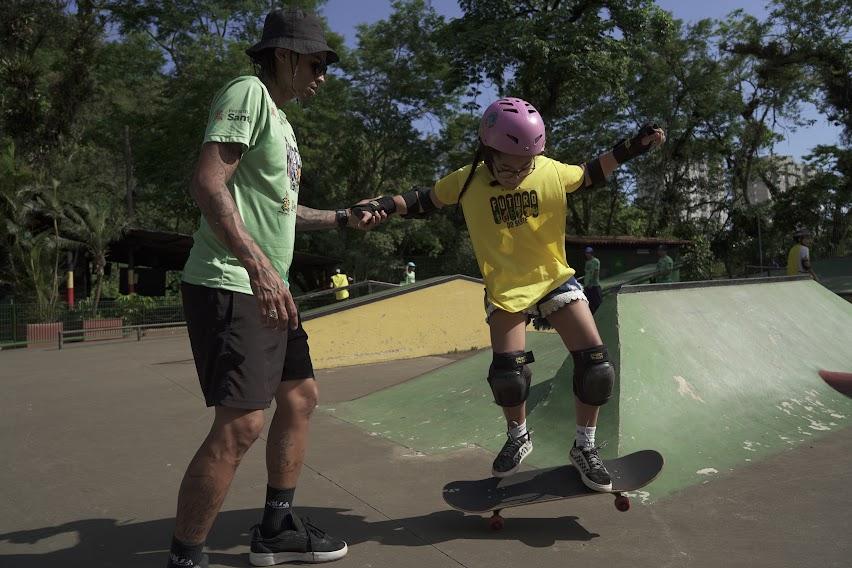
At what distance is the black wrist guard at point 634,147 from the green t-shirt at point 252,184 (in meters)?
1.48

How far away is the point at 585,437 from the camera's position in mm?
2740

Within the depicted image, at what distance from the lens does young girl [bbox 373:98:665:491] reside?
2.71 m

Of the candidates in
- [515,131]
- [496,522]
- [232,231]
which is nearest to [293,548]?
[496,522]

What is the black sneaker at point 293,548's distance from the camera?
235cm

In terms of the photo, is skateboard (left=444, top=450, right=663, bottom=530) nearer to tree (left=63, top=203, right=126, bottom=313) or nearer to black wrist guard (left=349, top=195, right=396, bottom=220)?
black wrist guard (left=349, top=195, right=396, bottom=220)

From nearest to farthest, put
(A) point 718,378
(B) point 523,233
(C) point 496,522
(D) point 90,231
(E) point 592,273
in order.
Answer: (C) point 496,522
(B) point 523,233
(A) point 718,378
(E) point 592,273
(D) point 90,231

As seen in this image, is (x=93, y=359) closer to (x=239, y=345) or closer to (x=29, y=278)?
(x=29, y=278)

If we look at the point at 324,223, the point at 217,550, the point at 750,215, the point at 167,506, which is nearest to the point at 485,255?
the point at 324,223

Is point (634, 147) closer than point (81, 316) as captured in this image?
Yes

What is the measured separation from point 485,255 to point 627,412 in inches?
48.1

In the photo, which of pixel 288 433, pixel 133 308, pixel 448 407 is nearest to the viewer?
pixel 288 433

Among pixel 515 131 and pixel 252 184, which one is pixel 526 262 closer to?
pixel 515 131

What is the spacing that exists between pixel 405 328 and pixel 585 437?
6396 millimetres

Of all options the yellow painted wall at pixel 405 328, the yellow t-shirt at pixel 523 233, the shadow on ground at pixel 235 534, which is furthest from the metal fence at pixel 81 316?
the yellow t-shirt at pixel 523 233
